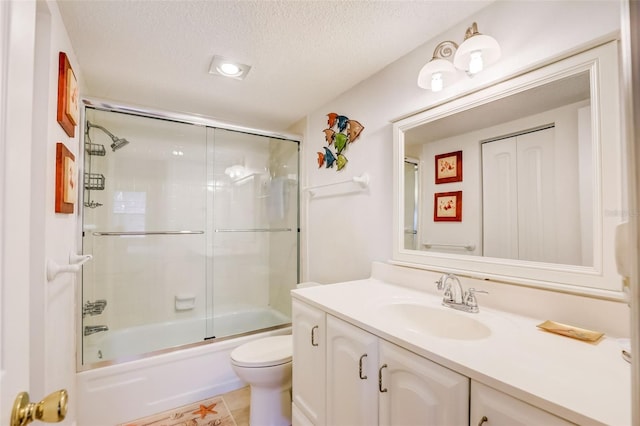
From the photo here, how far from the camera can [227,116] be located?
8.90ft

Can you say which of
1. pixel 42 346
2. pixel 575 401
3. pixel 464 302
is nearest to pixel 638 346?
pixel 575 401

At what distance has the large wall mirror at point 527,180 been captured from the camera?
98 centimetres

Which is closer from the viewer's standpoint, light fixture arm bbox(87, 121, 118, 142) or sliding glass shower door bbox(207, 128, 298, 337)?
light fixture arm bbox(87, 121, 118, 142)

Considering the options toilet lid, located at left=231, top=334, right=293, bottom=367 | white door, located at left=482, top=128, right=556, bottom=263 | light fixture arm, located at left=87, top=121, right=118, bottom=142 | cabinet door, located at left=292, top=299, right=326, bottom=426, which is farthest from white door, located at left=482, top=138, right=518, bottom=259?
light fixture arm, located at left=87, top=121, right=118, bottom=142

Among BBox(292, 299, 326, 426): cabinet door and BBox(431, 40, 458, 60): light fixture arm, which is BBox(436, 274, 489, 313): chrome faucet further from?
BBox(431, 40, 458, 60): light fixture arm

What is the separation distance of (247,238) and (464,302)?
218cm

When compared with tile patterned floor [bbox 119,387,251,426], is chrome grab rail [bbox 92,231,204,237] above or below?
above

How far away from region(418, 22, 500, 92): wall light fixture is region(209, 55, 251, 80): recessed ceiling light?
3.69 feet

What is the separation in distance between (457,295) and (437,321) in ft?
0.47

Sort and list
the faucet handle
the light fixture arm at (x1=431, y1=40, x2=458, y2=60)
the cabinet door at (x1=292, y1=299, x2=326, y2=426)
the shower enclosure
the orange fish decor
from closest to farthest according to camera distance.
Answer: the faucet handle, the cabinet door at (x1=292, y1=299, x2=326, y2=426), the light fixture arm at (x1=431, y1=40, x2=458, y2=60), the orange fish decor, the shower enclosure

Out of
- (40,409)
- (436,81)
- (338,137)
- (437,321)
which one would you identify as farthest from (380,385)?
(338,137)

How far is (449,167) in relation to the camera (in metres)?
1.48

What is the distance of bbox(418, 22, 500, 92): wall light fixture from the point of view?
47.5 inches

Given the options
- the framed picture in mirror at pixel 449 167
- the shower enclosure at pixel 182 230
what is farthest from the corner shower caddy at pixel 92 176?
the framed picture in mirror at pixel 449 167
